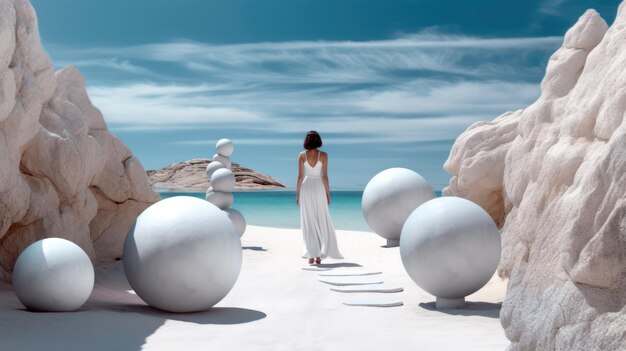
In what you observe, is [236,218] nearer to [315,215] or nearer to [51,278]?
[315,215]

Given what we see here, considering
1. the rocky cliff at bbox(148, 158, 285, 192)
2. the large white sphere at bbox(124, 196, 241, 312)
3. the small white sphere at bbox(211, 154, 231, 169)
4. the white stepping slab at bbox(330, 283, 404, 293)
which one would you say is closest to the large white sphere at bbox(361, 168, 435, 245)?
the small white sphere at bbox(211, 154, 231, 169)

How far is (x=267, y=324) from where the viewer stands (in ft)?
28.3

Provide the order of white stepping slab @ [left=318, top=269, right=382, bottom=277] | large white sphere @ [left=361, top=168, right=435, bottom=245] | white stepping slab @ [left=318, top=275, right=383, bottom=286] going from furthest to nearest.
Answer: large white sphere @ [left=361, top=168, right=435, bottom=245], white stepping slab @ [left=318, top=269, right=382, bottom=277], white stepping slab @ [left=318, top=275, right=383, bottom=286]

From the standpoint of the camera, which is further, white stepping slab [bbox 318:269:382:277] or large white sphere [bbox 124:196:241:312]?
white stepping slab [bbox 318:269:382:277]

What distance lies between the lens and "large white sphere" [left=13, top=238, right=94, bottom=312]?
878 centimetres

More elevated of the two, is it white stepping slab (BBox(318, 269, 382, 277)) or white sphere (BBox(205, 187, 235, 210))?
white sphere (BBox(205, 187, 235, 210))

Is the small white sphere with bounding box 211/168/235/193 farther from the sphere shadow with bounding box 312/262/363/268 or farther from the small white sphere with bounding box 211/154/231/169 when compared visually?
the sphere shadow with bounding box 312/262/363/268

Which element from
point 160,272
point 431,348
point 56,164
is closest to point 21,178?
point 56,164

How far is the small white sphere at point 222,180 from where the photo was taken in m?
17.1

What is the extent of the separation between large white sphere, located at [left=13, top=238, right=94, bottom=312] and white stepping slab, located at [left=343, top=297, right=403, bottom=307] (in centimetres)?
387

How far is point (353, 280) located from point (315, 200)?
2625 millimetres

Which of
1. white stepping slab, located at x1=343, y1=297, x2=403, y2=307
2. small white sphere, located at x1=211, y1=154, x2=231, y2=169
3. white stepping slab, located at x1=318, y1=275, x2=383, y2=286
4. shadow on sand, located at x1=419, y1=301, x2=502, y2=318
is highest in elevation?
small white sphere, located at x1=211, y1=154, x2=231, y2=169

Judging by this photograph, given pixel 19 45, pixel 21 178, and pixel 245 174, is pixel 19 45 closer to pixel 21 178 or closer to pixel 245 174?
pixel 21 178

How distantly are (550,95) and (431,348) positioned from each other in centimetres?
457
